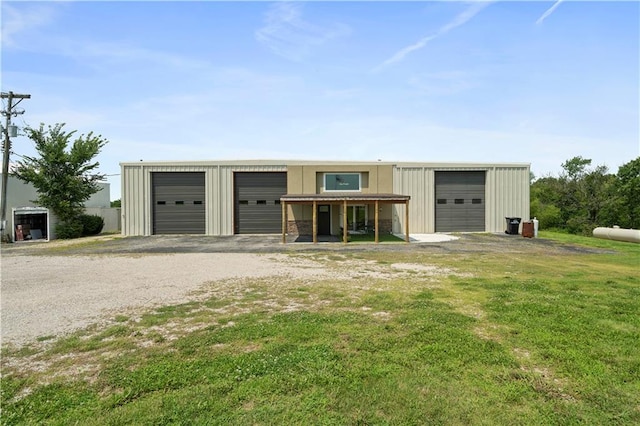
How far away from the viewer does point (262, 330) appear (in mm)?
4695

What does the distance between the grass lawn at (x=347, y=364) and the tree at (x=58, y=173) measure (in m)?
21.5

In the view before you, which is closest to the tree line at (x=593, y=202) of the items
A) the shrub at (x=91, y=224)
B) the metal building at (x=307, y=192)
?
the metal building at (x=307, y=192)

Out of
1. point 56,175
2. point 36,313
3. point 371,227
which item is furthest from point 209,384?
point 56,175

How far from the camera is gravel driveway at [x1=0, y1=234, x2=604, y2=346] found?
5.46 metres

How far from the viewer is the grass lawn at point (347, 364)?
2.84 meters

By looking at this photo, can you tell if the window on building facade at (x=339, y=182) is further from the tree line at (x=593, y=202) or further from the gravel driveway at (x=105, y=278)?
the tree line at (x=593, y=202)

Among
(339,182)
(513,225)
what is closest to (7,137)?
(339,182)

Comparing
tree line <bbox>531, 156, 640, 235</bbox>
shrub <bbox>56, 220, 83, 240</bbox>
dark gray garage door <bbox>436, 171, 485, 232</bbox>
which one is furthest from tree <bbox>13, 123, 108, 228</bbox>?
tree line <bbox>531, 156, 640, 235</bbox>

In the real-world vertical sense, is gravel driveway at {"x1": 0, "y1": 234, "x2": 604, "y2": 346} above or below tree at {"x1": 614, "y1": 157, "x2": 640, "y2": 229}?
below

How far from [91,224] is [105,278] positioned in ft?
63.5

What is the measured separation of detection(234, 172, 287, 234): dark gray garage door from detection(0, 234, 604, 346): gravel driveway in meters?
8.76

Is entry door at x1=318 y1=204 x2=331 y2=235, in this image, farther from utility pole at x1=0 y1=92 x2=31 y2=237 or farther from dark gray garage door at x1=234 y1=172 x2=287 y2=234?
utility pole at x1=0 y1=92 x2=31 y2=237

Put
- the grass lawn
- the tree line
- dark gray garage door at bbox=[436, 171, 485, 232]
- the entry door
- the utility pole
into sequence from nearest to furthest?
1. the grass lawn
2. the utility pole
3. the entry door
4. dark gray garage door at bbox=[436, 171, 485, 232]
5. the tree line

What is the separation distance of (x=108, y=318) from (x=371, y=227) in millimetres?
18829
